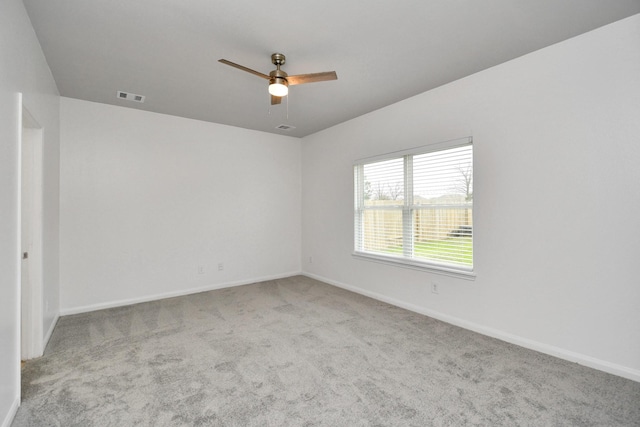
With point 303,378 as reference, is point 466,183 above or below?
above

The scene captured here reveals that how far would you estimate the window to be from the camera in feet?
11.0

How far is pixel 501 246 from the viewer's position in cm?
298

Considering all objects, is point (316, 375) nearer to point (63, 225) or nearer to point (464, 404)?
point (464, 404)

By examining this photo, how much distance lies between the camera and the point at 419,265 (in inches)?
146

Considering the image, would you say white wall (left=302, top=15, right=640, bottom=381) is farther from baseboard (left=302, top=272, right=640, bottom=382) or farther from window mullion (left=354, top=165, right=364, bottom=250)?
window mullion (left=354, top=165, right=364, bottom=250)

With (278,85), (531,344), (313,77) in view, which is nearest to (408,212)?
(531,344)

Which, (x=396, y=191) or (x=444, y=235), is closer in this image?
(x=444, y=235)

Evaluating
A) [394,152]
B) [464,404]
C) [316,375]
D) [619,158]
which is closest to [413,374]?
[464,404]

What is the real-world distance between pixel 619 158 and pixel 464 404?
2220 mm

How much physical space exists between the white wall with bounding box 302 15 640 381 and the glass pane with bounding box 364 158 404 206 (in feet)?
1.89

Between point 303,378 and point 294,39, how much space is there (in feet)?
9.13

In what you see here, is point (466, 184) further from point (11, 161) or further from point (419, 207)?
point (11, 161)

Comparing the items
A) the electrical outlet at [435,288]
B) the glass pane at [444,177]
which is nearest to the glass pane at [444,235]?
the glass pane at [444,177]

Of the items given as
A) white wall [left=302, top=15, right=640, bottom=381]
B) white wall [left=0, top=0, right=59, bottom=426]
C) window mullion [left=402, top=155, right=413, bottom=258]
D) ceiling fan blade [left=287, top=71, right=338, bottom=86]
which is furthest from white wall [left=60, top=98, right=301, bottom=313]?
white wall [left=302, top=15, right=640, bottom=381]
